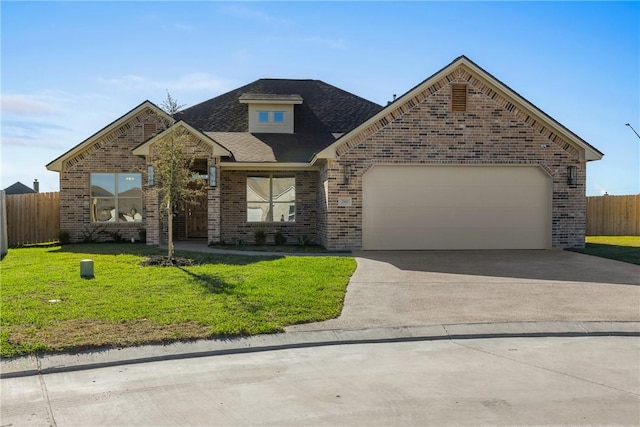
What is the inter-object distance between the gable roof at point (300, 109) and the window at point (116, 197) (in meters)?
3.50

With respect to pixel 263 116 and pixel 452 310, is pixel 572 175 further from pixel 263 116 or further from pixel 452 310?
pixel 263 116

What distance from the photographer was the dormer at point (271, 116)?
2170 cm

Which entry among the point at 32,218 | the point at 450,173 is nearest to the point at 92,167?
the point at 32,218

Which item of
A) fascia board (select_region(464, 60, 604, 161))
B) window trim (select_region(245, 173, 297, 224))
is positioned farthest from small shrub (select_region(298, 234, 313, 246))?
fascia board (select_region(464, 60, 604, 161))

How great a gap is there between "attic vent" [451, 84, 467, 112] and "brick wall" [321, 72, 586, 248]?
0.38ft

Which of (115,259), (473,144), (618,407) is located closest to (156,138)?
(115,259)

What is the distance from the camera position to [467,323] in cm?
768

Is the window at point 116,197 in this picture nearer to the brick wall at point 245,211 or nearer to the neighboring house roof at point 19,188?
the brick wall at point 245,211

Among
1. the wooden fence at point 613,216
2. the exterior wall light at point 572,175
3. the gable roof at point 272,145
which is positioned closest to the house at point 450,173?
the exterior wall light at point 572,175

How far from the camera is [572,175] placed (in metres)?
16.5

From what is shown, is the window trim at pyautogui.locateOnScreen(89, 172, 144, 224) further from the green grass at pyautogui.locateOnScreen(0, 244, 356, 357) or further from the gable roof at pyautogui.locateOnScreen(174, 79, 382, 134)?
the green grass at pyautogui.locateOnScreen(0, 244, 356, 357)

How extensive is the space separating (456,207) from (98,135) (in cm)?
1255

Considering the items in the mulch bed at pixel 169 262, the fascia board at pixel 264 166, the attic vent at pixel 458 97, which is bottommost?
the mulch bed at pixel 169 262

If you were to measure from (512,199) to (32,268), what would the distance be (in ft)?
43.2
